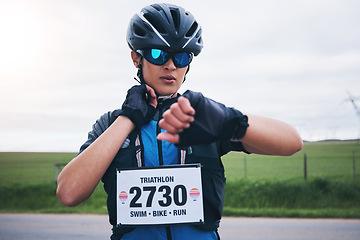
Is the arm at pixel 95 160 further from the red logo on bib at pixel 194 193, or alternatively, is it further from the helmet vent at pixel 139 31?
the helmet vent at pixel 139 31

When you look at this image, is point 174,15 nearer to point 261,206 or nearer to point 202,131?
point 202,131

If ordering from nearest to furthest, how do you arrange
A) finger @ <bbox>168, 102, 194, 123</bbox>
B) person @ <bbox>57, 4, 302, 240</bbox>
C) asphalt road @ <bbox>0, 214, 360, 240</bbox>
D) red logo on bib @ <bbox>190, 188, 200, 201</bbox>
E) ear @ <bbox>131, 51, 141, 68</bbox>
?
finger @ <bbox>168, 102, 194, 123</bbox> → person @ <bbox>57, 4, 302, 240</bbox> → red logo on bib @ <bbox>190, 188, 200, 201</bbox> → ear @ <bbox>131, 51, 141, 68</bbox> → asphalt road @ <bbox>0, 214, 360, 240</bbox>

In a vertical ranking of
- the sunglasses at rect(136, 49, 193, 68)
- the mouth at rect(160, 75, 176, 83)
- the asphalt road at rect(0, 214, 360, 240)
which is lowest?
the asphalt road at rect(0, 214, 360, 240)

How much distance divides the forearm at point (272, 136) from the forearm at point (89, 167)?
599mm

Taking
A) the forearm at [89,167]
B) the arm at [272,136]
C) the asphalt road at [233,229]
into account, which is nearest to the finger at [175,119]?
the arm at [272,136]

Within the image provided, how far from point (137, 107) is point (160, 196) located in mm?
449

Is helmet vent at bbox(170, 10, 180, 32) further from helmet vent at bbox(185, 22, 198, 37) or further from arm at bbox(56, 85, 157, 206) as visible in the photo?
arm at bbox(56, 85, 157, 206)

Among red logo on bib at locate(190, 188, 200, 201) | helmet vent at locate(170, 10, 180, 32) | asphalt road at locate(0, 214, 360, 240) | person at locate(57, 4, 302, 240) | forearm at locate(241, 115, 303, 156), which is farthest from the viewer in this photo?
asphalt road at locate(0, 214, 360, 240)

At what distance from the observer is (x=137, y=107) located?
1.96m

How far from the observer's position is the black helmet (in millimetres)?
2215

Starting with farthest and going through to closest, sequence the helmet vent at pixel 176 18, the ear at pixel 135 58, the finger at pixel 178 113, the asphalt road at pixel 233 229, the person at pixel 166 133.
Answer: the asphalt road at pixel 233 229 < the ear at pixel 135 58 < the helmet vent at pixel 176 18 < the person at pixel 166 133 < the finger at pixel 178 113

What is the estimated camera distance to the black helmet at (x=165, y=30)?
2.21 m

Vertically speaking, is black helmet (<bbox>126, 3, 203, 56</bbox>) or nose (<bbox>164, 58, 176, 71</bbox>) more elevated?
black helmet (<bbox>126, 3, 203, 56</bbox>)

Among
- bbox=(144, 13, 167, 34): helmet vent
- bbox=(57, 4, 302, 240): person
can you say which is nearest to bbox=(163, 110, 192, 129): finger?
bbox=(57, 4, 302, 240): person
